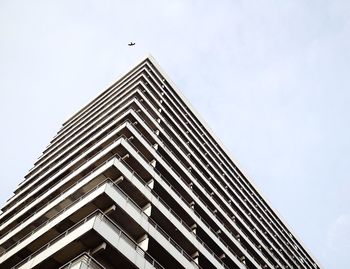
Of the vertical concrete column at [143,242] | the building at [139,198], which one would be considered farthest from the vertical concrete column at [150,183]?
the vertical concrete column at [143,242]

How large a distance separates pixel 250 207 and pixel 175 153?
16179 mm

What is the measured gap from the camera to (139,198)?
71.5 ft

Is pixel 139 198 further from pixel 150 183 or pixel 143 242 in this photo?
pixel 143 242

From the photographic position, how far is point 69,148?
3422 centimetres

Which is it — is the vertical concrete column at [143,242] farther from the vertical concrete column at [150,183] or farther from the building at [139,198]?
the vertical concrete column at [150,183]

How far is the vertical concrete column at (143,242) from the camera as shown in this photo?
18.5 metres

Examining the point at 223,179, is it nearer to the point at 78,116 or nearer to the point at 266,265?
the point at 266,265

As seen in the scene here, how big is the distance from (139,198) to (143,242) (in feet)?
11.1

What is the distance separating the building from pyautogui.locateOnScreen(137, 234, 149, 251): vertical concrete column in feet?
0.24

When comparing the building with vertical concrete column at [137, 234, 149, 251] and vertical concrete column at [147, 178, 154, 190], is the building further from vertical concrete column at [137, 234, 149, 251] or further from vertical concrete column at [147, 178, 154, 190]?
vertical concrete column at [147, 178, 154, 190]

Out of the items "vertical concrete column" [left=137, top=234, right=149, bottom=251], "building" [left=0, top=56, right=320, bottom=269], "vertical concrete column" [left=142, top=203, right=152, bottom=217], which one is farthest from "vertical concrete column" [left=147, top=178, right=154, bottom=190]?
"vertical concrete column" [left=137, top=234, right=149, bottom=251]

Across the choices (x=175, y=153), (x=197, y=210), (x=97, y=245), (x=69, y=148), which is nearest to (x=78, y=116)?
(x=69, y=148)

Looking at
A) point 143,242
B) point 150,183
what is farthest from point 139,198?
point 143,242

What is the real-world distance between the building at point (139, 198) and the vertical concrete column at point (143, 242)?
74 mm
